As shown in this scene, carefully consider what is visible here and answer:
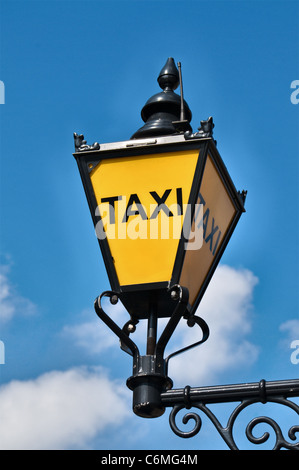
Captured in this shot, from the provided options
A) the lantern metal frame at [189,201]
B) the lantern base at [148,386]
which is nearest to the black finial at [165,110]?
the lantern metal frame at [189,201]

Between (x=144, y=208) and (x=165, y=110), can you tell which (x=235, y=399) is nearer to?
(x=144, y=208)

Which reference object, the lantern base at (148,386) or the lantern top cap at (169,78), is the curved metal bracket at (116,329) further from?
the lantern top cap at (169,78)

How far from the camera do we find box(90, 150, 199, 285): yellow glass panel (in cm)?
386

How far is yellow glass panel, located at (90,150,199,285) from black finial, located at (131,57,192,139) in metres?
0.29

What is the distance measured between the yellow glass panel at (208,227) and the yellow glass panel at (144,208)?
88mm

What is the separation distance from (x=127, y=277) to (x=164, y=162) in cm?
53

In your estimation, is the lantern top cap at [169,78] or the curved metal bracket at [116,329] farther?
the lantern top cap at [169,78]

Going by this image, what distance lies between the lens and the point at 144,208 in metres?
3.93

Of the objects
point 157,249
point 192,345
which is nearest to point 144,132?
point 157,249

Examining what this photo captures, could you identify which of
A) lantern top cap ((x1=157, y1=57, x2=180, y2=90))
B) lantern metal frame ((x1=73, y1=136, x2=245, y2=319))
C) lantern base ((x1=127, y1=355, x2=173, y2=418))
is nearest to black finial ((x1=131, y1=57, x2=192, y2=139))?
lantern top cap ((x1=157, y1=57, x2=180, y2=90))

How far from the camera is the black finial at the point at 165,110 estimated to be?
432 cm

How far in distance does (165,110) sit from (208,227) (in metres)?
0.79

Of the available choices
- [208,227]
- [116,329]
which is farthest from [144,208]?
[116,329]
